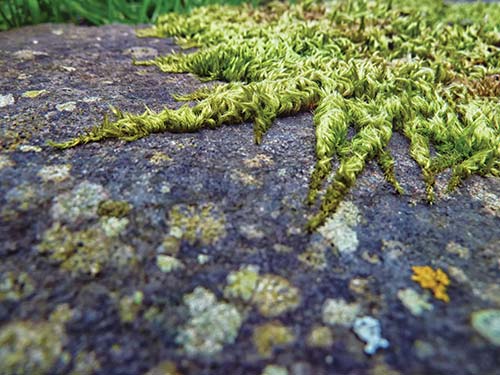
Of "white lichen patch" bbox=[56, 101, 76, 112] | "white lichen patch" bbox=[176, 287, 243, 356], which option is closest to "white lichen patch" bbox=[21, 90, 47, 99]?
"white lichen patch" bbox=[56, 101, 76, 112]

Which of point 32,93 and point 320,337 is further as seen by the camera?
point 32,93

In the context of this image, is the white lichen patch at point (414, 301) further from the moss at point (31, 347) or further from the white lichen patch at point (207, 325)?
the moss at point (31, 347)

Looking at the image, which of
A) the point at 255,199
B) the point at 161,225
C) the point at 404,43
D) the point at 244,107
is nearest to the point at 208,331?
the point at 161,225

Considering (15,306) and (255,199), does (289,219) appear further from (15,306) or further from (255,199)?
(15,306)

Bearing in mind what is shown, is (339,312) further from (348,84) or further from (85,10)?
(85,10)

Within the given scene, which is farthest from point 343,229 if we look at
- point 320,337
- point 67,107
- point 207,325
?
point 67,107

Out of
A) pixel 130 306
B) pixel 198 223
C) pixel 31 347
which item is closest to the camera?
pixel 31 347
